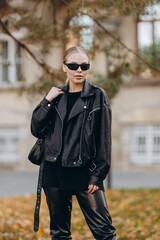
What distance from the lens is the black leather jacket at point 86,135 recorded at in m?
5.83

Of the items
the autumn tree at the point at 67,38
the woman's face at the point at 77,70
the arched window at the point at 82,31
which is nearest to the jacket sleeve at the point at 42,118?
the woman's face at the point at 77,70

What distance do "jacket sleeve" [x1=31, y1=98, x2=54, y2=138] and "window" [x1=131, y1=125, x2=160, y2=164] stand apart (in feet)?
58.8

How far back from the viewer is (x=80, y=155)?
19.1ft

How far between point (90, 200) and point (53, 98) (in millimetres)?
837

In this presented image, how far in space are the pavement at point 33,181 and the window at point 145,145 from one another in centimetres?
55

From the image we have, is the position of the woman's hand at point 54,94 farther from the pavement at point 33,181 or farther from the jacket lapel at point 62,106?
the pavement at point 33,181

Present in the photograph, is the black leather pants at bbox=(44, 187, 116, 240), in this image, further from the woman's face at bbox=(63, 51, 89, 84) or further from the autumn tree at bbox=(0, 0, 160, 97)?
the autumn tree at bbox=(0, 0, 160, 97)

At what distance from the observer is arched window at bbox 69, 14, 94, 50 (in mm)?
10188

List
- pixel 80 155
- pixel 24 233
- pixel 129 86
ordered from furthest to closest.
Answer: pixel 129 86 → pixel 24 233 → pixel 80 155

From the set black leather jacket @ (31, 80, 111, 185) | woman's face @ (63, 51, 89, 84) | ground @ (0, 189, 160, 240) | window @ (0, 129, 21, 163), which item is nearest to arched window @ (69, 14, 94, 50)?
ground @ (0, 189, 160, 240)

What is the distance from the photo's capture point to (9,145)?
25453 millimetres

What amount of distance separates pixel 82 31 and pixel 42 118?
4.63 metres

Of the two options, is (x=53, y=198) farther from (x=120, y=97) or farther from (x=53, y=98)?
(x=120, y=97)

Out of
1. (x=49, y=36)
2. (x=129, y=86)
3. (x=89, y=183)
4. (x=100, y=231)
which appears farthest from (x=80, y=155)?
(x=129, y=86)
